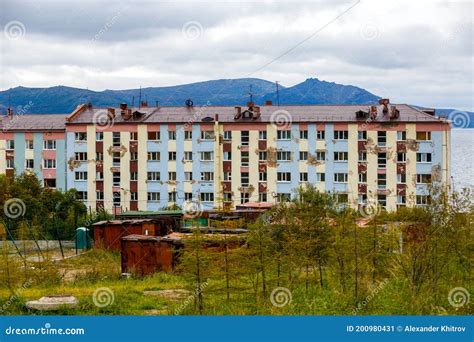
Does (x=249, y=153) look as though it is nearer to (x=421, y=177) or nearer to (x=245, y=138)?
(x=245, y=138)

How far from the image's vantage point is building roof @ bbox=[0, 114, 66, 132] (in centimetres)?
4750

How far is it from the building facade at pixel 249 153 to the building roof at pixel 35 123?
57.4 inches

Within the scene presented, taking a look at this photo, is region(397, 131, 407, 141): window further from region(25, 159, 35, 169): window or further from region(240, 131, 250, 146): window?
region(25, 159, 35, 169): window

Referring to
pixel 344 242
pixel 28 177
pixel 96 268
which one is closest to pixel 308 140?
pixel 28 177

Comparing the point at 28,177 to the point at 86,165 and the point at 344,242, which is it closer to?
the point at 86,165

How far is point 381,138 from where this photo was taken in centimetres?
4338

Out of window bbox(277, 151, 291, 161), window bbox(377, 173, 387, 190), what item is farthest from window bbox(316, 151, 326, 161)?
window bbox(377, 173, 387, 190)

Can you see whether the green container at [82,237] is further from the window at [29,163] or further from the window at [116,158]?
the window at [29,163]

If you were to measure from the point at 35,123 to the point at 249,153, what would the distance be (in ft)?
48.1

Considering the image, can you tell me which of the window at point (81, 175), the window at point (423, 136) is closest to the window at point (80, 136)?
the window at point (81, 175)

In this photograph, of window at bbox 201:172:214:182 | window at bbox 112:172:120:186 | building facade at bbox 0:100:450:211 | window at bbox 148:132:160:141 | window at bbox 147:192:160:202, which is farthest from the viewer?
window at bbox 112:172:120:186

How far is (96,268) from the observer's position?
19781 millimetres

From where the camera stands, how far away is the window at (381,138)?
142 feet

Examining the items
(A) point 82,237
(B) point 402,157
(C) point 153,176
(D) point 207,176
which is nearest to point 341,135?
(B) point 402,157
